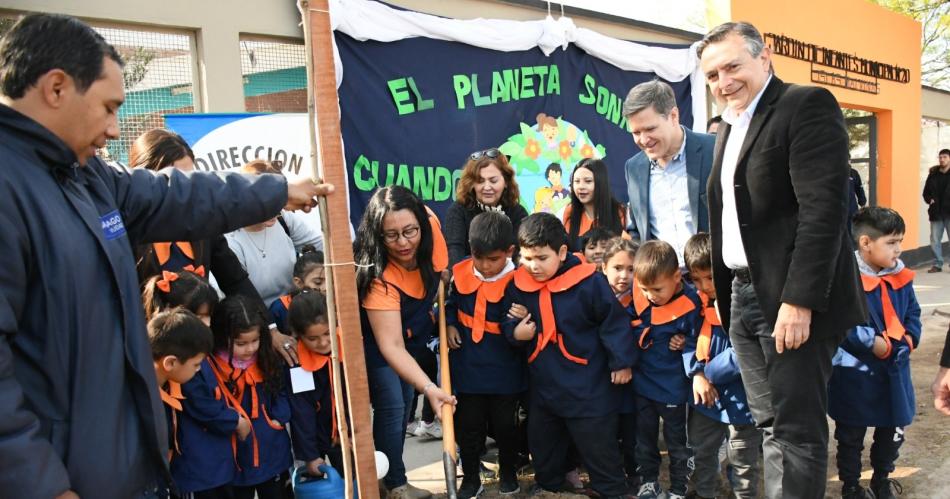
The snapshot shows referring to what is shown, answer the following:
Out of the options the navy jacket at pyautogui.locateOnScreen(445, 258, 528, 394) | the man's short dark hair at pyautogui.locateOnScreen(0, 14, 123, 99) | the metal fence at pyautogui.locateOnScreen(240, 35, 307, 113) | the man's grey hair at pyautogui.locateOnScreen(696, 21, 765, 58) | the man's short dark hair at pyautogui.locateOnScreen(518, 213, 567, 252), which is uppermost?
the metal fence at pyautogui.locateOnScreen(240, 35, 307, 113)

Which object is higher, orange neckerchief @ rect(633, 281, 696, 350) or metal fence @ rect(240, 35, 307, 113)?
metal fence @ rect(240, 35, 307, 113)

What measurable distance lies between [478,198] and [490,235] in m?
0.88

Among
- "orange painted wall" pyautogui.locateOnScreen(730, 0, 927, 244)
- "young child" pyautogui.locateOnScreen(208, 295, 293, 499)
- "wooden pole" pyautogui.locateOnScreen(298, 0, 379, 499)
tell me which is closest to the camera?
"wooden pole" pyautogui.locateOnScreen(298, 0, 379, 499)

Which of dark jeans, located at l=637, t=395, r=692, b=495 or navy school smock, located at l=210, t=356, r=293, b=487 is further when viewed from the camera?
dark jeans, located at l=637, t=395, r=692, b=495

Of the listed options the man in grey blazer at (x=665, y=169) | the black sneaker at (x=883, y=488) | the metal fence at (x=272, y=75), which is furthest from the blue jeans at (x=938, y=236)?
the metal fence at (x=272, y=75)

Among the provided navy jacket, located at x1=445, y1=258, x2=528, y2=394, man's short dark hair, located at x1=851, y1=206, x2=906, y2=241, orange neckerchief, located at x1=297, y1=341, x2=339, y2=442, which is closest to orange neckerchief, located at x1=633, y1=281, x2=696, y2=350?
navy jacket, located at x1=445, y1=258, x2=528, y2=394

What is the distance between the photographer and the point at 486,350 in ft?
12.0

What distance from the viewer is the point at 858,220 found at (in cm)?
365

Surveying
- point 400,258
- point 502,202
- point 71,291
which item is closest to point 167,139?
point 400,258

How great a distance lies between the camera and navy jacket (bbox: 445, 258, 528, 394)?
3637mm

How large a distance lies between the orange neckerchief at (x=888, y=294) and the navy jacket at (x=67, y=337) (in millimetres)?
3008

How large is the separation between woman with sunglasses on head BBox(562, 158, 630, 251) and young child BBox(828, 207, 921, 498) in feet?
4.73

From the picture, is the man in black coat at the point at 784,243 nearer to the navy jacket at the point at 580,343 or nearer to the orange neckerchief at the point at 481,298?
the navy jacket at the point at 580,343

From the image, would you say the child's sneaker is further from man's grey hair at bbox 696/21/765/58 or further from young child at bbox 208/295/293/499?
man's grey hair at bbox 696/21/765/58
